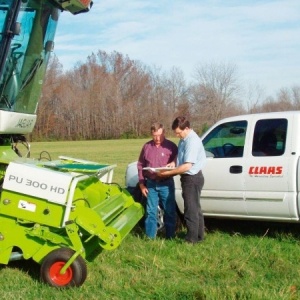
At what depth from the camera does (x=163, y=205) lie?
24.2ft

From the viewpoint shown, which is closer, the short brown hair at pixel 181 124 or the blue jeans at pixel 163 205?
the short brown hair at pixel 181 124

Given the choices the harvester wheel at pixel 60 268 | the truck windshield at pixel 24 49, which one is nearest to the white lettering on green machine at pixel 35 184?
the harvester wheel at pixel 60 268

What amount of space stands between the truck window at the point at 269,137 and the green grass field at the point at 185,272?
116cm

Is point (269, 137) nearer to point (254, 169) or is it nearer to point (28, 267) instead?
point (254, 169)

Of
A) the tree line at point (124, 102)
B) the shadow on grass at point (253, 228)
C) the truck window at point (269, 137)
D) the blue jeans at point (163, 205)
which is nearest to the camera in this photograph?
the truck window at point (269, 137)

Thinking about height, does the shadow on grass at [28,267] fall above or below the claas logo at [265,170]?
below

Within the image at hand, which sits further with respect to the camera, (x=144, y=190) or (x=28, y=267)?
(x=144, y=190)

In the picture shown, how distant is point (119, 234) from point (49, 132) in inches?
2470

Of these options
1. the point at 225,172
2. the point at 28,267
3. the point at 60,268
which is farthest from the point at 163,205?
the point at 60,268

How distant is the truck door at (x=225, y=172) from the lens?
7.21 meters

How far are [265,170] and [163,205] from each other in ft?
4.86

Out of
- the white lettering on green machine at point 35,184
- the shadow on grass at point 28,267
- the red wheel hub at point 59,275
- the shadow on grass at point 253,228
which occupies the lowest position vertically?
the shadow on grass at point 28,267

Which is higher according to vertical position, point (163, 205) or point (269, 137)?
point (269, 137)

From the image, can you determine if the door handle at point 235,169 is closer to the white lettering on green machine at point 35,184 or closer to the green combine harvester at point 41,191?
the green combine harvester at point 41,191
